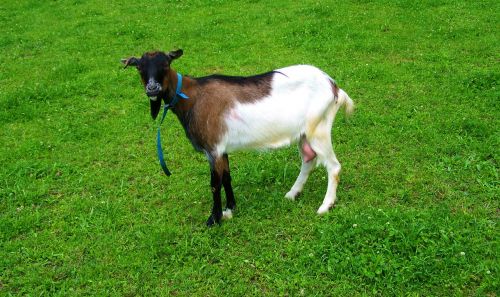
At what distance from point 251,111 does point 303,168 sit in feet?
3.66

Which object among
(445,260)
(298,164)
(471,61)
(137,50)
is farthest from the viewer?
(137,50)

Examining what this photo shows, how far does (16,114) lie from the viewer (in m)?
8.44

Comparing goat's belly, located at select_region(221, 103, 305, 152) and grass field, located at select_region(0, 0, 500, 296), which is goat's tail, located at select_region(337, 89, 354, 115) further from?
grass field, located at select_region(0, 0, 500, 296)

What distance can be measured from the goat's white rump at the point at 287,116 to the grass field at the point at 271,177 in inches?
33.8

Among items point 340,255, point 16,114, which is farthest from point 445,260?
point 16,114

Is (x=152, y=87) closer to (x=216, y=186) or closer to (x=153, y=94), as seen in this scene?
(x=153, y=94)

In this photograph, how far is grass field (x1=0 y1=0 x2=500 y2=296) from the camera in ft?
15.3

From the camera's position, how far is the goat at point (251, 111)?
5.09 m

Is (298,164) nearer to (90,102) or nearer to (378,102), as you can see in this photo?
(378,102)

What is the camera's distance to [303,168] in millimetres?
5785

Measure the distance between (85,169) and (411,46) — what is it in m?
6.93

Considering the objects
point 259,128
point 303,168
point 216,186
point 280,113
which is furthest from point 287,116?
point 216,186

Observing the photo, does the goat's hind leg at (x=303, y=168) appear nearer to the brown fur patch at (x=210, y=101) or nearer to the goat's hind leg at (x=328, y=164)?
the goat's hind leg at (x=328, y=164)

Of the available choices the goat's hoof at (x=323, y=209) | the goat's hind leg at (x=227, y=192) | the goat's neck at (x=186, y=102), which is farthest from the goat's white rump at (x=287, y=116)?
the goat's hoof at (x=323, y=209)
